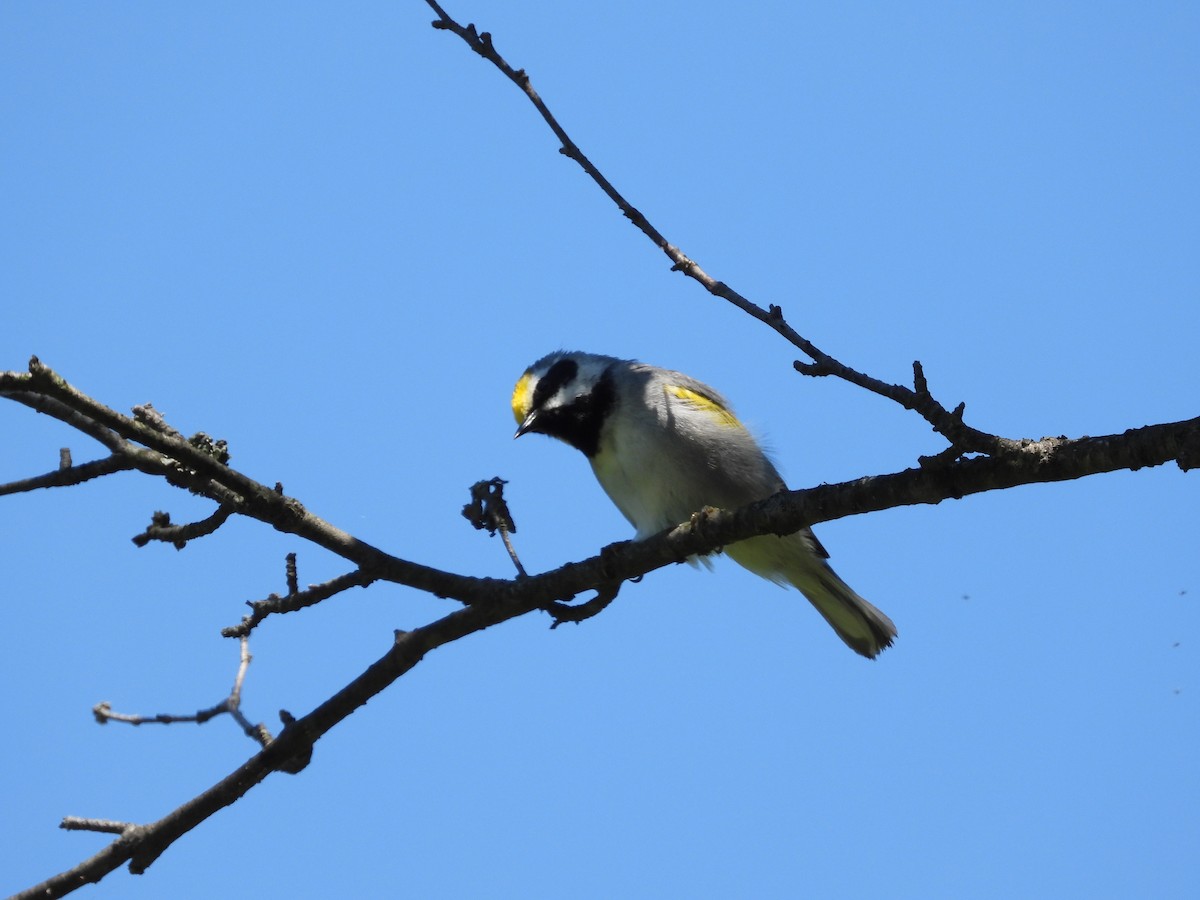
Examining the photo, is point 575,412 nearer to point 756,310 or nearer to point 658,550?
point 658,550

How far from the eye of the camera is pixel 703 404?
6.68 metres

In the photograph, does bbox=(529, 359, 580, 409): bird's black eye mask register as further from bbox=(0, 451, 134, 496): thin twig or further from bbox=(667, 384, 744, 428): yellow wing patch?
bbox=(0, 451, 134, 496): thin twig

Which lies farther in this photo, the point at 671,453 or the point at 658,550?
the point at 671,453

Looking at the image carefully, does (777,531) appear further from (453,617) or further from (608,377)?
(608,377)

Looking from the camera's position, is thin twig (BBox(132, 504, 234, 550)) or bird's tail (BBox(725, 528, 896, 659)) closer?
thin twig (BBox(132, 504, 234, 550))

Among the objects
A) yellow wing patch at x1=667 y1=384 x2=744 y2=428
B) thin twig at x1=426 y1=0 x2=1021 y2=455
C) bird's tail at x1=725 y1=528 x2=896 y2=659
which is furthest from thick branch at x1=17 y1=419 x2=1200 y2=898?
bird's tail at x1=725 y1=528 x2=896 y2=659

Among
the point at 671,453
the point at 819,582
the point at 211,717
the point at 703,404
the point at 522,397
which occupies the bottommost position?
the point at 211,717

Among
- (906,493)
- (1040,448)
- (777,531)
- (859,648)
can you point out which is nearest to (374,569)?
(777,531)

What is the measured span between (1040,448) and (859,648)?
385 cm

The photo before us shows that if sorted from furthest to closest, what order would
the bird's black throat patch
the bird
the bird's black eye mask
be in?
the bird's black eye mask
the bird's black throat patch
the bird

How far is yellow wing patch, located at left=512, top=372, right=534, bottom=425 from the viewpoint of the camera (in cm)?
712

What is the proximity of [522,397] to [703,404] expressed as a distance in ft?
3.98

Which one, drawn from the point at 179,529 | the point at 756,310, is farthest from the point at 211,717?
the point at 756,310

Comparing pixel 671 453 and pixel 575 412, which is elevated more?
pixel 575 412
